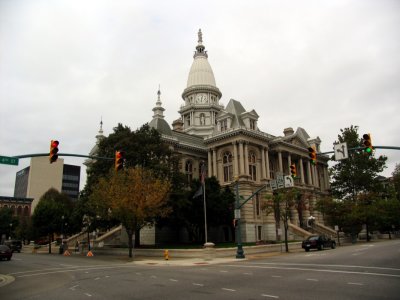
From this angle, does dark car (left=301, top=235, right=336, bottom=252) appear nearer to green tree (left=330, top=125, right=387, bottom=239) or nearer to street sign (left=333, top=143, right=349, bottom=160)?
street sign (left=333, top=143, right=349, bottom=160)

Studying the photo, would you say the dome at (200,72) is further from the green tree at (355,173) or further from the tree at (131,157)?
the tree at (131,157)

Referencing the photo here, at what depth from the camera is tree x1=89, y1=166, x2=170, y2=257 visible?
36688 mm

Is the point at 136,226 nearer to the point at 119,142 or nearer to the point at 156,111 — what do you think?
the point at 119,142

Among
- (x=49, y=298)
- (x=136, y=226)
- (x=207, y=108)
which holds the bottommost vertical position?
(x=49, y=298)

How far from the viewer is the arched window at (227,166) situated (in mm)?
61875

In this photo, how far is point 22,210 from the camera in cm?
13075

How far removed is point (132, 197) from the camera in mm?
36719

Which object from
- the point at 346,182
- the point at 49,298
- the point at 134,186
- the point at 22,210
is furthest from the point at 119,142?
the point at 22,210

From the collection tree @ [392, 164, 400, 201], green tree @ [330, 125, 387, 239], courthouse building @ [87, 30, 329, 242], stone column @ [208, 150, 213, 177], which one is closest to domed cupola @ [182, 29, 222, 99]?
courthouse building @ [87, 30, 329, 242]

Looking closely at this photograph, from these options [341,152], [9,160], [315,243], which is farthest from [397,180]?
[9,160]

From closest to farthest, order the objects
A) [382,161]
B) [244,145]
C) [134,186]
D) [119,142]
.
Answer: [134,186] < [119,142] < [244,145] < [382,161]

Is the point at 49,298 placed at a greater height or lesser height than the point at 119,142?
lesser

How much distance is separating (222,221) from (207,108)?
37.3 metres

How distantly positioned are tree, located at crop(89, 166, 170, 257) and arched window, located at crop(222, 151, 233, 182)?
77.1 ft
